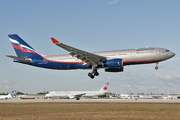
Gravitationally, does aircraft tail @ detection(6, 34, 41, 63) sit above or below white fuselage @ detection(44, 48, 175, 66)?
above

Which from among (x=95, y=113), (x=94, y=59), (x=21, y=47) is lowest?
(x=95, y=113)

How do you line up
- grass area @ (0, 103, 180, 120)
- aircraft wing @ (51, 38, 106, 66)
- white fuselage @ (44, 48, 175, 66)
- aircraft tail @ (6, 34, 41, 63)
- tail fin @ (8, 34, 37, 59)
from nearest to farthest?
grass area @ (0, 103, 180, 120) → aircraft wing @ (51, 38, 106, 66) → white fuselage @ (44, 48, 175, 66) → aircraft tail @ (6, 34, 41, 63) → tail fin @ (8, 34, 37, 59)

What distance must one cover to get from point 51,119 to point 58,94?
6696cm

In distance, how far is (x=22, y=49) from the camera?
45.3m

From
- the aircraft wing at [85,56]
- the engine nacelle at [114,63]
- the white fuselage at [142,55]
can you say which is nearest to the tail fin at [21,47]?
the aircraft wing at [85,56]

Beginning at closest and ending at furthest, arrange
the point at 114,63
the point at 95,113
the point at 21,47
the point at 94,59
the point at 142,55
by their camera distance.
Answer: the point at 95,113 → the point at 142,55 → the point at 114,63 → the point at 94,59 → the point at 21,47

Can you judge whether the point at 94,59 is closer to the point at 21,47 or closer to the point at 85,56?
the point at 85,56

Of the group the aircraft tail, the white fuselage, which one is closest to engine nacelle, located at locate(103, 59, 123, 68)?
the white fuselage

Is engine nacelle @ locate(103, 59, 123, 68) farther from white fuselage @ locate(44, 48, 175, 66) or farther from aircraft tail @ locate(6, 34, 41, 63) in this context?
aircraft tail @ locate(6, 34, 41, 63)

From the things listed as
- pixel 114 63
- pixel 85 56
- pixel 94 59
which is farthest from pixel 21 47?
pixel 114 63

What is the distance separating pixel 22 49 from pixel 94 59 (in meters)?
17.7

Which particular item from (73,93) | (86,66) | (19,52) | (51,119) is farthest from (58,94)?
(51,119)

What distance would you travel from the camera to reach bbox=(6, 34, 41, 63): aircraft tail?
44.0 m

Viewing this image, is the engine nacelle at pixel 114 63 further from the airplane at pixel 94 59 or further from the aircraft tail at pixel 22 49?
the aircraft tail at pixel 22 49
